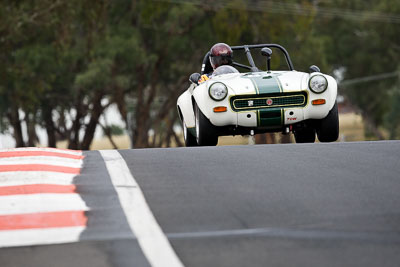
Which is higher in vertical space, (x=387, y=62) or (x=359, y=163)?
(x=359, y=163)

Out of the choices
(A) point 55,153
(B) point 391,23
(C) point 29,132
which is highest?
(A) point 55,153

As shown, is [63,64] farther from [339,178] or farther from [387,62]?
[339,178]

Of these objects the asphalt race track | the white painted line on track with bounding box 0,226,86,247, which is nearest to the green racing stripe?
the asphalt race track

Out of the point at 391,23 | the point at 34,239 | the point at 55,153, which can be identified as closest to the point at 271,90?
the point at 55,153

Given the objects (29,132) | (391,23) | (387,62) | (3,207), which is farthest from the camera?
(387,62)

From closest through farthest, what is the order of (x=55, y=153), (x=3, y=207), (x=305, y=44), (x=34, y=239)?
1. (x=34, y=239)
2. (x=3, y=207)
3. (x=55, y=153)
4. (x=305, y=44)

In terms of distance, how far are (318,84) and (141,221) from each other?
6.33 meters

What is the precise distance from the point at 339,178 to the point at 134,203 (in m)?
1.85

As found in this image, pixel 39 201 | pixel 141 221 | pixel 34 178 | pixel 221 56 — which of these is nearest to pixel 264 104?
pixel 221 56

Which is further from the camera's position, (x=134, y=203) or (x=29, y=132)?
(x=29, y=132)

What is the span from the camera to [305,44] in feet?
135

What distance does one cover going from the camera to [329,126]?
12.0m

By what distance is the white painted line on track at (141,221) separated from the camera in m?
4.79

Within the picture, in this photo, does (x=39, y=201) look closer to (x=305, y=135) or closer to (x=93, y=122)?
(x=305, y=135)
